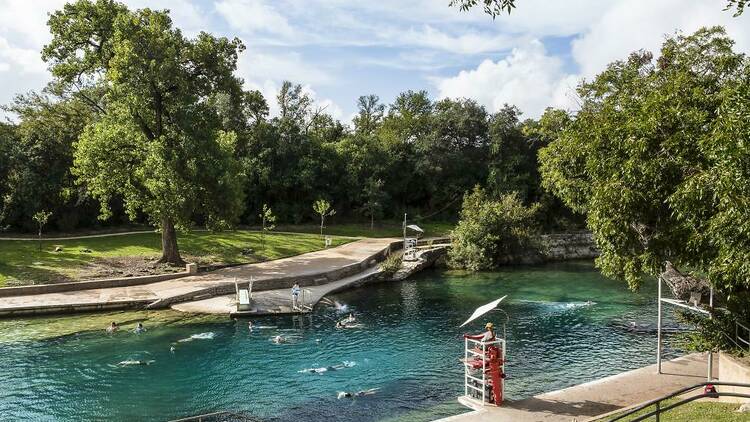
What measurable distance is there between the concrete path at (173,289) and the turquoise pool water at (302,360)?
4.76 ft

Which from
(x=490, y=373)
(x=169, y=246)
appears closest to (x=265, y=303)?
(x=169, y=246)

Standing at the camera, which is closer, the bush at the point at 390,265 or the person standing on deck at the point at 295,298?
the person standing on deck at the point at 295,298

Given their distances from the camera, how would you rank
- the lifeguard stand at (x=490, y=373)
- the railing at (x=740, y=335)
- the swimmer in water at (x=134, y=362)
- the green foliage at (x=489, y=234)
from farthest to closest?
the green foliage at (x=489, y=234)
the swimmer in water at (x=134, y=362)
the lifeguard stand at (x=490, y=373)
the railing at (x=740, y=335)

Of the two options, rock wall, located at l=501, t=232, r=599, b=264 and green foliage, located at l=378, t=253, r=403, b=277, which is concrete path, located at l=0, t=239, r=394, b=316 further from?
rock wall, located at l=501, t=232, r=599, b=264

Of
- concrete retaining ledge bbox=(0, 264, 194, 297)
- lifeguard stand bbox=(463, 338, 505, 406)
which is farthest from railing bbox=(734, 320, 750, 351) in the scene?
concrete retaining ledge bbox=(0, 264, 194, 297)

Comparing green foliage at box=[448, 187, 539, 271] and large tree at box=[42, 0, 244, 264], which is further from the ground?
large tree at box=[42, 0, 244, 264]

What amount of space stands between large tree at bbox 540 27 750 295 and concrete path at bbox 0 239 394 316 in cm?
2290

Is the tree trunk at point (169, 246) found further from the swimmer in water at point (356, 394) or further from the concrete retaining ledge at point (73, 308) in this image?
the swimmer in water at point (356, 394)

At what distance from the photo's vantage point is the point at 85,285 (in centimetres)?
3409

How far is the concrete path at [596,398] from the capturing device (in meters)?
15.5

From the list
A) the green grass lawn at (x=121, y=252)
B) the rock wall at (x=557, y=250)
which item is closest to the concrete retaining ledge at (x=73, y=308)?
the green grass lawn at (x=121, y=252)

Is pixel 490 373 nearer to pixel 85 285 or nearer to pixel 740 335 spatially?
pixel 740 335

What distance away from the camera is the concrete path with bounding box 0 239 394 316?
3048 cm

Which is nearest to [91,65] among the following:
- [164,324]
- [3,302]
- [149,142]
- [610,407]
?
[149,142]
